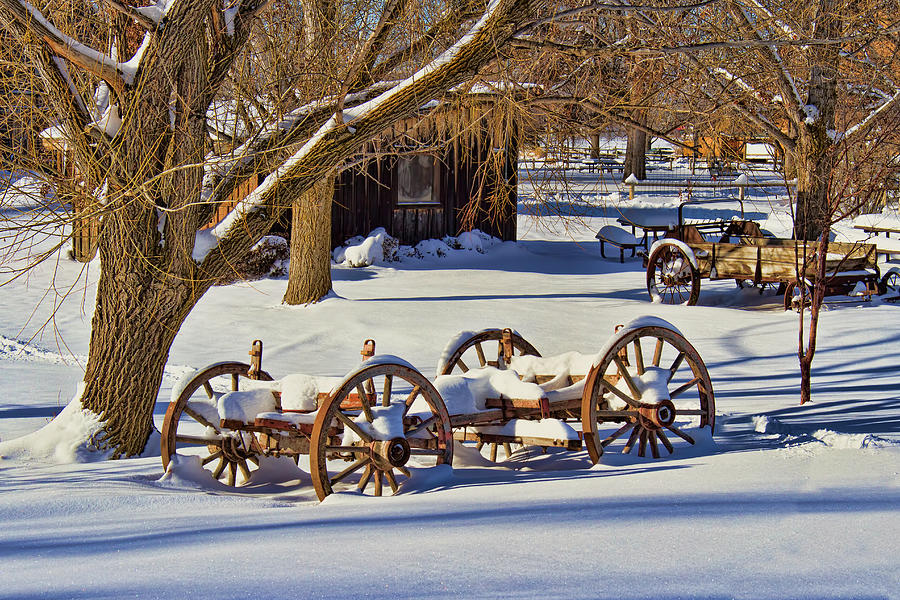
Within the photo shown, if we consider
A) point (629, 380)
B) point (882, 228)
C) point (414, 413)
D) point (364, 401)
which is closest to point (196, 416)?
point (364, 401)

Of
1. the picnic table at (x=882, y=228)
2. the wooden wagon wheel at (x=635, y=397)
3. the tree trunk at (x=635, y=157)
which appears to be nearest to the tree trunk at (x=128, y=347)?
the wooden wagon wheel at (x=635, y=397)

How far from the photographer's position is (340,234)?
18984 millimetres

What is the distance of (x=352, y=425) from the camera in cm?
473

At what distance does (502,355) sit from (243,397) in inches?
77.4

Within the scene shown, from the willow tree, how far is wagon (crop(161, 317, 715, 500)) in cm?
74

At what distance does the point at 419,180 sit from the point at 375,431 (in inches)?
647

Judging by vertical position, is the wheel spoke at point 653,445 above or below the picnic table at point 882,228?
below

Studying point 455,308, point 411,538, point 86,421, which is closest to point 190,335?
point 455,308

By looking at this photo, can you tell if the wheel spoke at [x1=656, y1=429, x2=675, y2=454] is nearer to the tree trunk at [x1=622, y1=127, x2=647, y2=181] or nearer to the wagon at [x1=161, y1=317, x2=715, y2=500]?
the wagon at [x1=161, y1=317, x2=715, y2=500]

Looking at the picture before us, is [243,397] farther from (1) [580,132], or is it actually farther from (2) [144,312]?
(1) [580,132]

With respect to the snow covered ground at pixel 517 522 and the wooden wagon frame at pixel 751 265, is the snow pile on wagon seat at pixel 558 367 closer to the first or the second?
the snow covered ground at pixel 517 522

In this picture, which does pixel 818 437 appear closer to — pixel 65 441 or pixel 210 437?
pixel 210 437

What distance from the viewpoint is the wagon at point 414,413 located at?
4.79m

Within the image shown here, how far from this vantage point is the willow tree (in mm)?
5477
